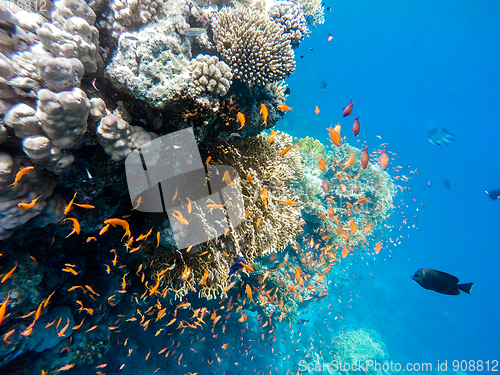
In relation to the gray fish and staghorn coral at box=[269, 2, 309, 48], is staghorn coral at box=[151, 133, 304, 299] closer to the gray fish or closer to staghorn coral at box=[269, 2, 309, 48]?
staghorn coral at box=[269, 2, 309, 48]

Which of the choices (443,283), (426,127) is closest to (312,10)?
(443,283)

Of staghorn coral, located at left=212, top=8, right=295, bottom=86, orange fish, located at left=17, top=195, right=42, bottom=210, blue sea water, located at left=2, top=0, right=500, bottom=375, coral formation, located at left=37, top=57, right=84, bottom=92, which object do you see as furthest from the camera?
blue sea water, located at left=2, top=0, right=500, bottom=375

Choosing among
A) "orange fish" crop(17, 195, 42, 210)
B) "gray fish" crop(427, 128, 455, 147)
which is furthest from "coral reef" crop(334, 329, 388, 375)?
"orange fish" crop(17, 195, 42, 210)

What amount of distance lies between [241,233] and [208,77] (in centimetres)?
233

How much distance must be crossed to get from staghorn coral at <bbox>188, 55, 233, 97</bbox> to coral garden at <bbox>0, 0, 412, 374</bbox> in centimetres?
2

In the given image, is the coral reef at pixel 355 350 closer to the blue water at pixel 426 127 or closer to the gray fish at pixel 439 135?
the blue water at pixel 426 127

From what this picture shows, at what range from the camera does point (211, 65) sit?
2.49 meters

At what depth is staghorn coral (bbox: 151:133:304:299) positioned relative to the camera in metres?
3.20

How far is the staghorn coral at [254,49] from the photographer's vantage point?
10.3 feet

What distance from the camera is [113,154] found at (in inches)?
Result: 84.4

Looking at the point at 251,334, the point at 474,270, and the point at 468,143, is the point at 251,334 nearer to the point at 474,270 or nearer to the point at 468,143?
the point at 474,270

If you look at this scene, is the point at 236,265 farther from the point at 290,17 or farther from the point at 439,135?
the point at 439,135

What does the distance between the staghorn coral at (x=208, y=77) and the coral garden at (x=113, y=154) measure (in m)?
0.02

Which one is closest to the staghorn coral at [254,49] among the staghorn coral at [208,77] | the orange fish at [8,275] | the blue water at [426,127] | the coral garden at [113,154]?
the coral garden at [113,154]
